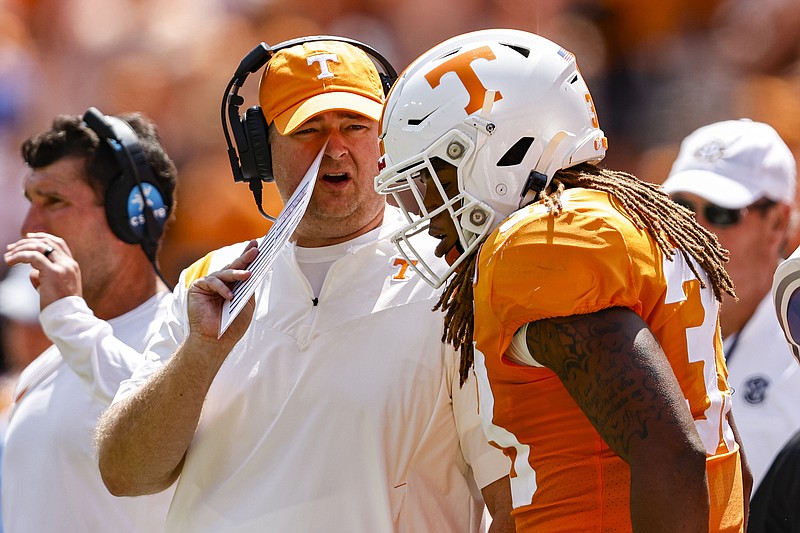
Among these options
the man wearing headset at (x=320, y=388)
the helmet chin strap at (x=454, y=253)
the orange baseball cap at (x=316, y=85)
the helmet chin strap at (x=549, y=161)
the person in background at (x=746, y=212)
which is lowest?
the person in background at (x=746, y=212)

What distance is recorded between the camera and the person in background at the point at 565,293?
4.64 ft

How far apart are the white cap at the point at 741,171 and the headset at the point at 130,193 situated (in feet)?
5.25

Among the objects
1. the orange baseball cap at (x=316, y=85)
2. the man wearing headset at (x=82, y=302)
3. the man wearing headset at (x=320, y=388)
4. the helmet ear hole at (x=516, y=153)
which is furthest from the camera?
the man wearing headset at (x=82, y=302)

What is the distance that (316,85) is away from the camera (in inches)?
92.1

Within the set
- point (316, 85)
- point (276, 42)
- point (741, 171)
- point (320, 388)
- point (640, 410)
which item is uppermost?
point (316, 85)

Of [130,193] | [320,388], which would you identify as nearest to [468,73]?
[320,388]

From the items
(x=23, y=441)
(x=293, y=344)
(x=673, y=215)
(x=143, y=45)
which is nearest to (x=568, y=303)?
(x=673, y=215)

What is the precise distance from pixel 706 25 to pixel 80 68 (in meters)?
3.15

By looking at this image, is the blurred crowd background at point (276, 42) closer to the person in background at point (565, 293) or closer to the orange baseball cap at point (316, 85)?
the orange baseball cap at point (316, 85)

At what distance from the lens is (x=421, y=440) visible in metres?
Result: 2.11

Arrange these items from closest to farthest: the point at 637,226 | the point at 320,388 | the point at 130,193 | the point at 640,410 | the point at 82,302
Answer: the point at 640,410
the point at 637,226
the point at 320,388
the point at 82,302
the point at 130,193

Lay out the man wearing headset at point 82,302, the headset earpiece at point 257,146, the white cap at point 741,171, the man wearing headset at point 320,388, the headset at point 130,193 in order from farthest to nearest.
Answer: the white cap at point 741,171, the headset at point 130,193, the man wearing headset at point 82,302, the headset earpiece at point 257,146, the man wearing headset at point 320,388

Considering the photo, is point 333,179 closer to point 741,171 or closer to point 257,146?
point 257,146

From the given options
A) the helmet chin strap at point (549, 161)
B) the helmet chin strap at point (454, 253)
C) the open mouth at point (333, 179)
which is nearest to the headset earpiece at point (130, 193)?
the open mouth at point (333, 179)
